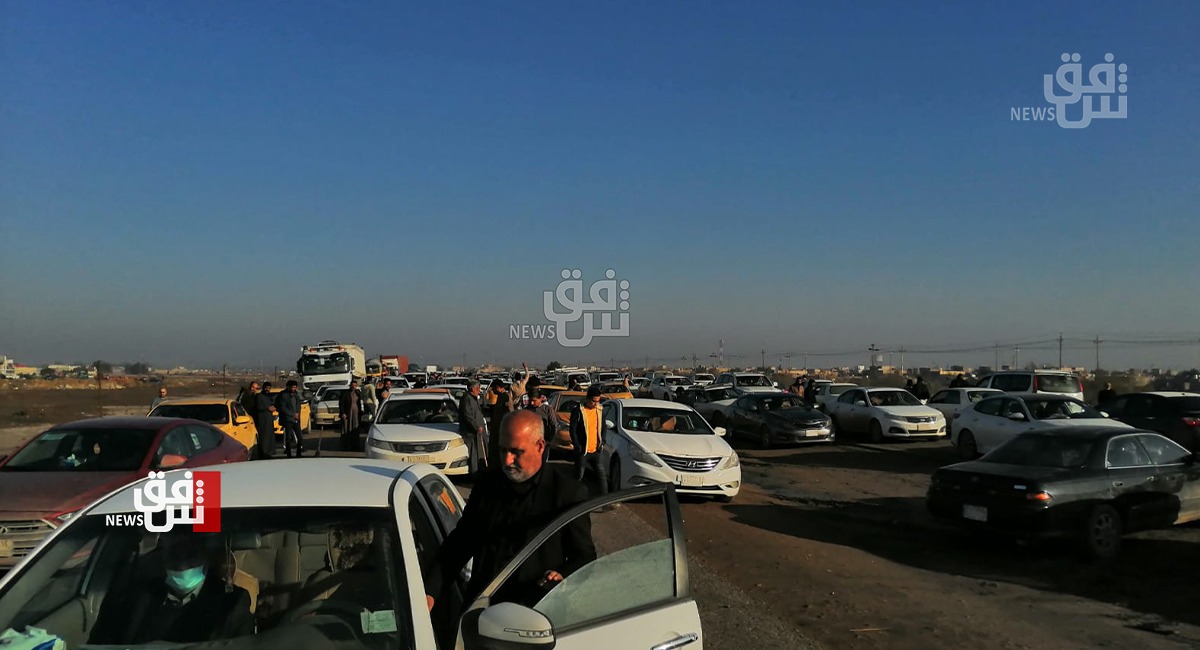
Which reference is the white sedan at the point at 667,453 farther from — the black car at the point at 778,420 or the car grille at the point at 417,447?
the black car at the point at 778,420

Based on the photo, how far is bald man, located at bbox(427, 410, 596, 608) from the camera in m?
3.40

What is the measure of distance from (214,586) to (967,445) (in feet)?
60.8

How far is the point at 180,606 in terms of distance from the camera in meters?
3.27

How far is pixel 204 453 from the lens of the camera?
1076cm

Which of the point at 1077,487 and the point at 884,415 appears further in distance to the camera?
the point at 884,415

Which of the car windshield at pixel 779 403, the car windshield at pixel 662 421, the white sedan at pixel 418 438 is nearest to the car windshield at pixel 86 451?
the white sedan at pixel 418 438

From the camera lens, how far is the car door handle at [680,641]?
10.7 ft

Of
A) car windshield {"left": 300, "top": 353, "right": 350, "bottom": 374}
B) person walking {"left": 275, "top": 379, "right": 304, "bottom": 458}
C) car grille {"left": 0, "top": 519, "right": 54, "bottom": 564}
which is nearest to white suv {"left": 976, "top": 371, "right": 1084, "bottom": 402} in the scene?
person walking {"left": 275, "top": 379, "right": 304, "bottom": 458}

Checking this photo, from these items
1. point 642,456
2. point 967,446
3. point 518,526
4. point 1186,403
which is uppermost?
point 518,526

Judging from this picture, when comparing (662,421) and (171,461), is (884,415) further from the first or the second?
(171,461)

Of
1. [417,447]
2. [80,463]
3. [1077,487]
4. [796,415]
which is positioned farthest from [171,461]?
[796,415]

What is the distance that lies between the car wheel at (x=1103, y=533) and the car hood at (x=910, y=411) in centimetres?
1326

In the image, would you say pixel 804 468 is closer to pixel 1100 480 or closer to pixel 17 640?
pixel 1100 480

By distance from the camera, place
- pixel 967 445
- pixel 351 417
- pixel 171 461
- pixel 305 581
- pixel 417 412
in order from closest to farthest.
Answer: pixel 305 581, pixel 171 461, pixel 417 412, pixel 967 445, pixel 351 417
